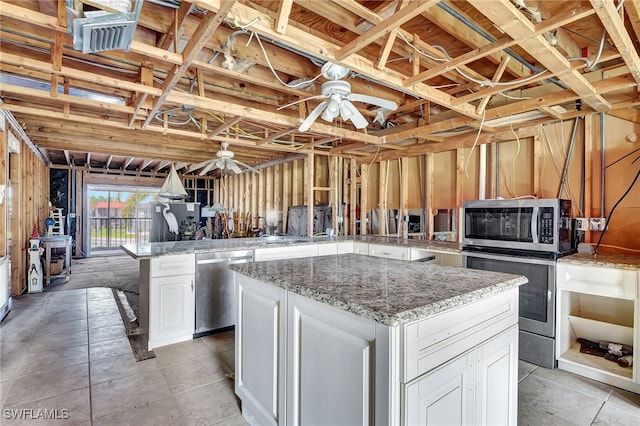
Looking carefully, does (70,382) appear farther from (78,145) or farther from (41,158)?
(41,158)

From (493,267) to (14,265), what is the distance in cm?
618

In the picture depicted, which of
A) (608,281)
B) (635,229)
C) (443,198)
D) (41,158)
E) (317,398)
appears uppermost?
(41,158)

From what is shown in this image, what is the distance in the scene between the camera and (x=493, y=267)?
302cm

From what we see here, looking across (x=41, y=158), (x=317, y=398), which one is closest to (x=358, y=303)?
(x=317, y=398)

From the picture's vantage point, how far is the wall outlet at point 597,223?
9.62 ft

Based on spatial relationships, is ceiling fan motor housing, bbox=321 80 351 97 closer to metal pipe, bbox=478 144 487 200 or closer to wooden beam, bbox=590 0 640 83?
wooden beam, bbox=590 0 640 83

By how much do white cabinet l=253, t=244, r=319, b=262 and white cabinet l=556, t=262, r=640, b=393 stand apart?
8.25ft

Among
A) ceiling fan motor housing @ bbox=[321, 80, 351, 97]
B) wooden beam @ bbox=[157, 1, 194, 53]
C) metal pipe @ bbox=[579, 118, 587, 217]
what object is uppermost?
wooden beam @ bbox=[157, 1, 194, 53]

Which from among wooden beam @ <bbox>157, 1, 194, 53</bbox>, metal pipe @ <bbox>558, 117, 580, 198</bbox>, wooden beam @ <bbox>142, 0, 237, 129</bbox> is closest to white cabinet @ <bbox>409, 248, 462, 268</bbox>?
metal pipe @ <bbox>558, 117, 580, 198</bbox>

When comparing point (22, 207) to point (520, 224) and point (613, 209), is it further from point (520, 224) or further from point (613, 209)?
point (613, 209)

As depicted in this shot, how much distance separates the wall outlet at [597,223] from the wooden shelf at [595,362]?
107 centimetres

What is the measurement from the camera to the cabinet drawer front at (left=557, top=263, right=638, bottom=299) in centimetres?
234

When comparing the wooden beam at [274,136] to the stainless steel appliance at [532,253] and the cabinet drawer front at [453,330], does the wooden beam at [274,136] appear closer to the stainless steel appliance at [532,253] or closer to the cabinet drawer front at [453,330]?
the stainless steel appliance at [532,253]

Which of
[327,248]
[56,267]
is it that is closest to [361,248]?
[327,248]
